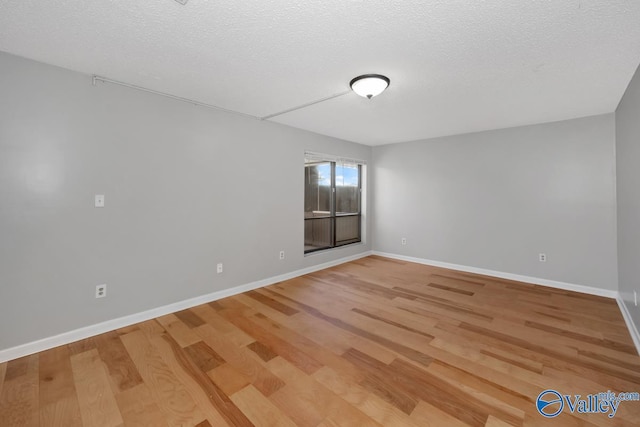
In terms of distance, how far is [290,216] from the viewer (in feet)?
14.2

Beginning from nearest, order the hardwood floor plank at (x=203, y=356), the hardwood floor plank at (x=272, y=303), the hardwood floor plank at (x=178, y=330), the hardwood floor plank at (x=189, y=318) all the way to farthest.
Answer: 1. the hardwood floor plank at (x=203, y=356)
2. the hardwood floor plank at (x=178, y=330)
3. the hardwood floor plank at (x=189, y=318)
4. the hardwood floor plank at (x=272, y=303)

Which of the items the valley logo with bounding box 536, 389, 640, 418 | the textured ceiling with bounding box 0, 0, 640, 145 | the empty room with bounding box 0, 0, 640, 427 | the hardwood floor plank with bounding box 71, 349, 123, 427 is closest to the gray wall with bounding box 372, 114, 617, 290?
the empty room with bounding box 0, 0, 640, 427

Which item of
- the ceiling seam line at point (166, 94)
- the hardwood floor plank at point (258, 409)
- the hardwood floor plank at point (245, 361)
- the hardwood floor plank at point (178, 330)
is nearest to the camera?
the hardwood floor plank at point (258, 409)

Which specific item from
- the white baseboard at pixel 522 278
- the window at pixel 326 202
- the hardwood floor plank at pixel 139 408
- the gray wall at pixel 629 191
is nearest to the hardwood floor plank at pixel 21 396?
the hardwood floor plank at pixel 139 408

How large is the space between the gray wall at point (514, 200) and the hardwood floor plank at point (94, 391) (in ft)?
16.2

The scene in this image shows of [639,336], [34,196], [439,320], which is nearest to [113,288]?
[34,196]

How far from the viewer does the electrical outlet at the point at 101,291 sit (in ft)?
8.40

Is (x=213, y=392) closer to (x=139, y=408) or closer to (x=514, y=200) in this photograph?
(x=139, y=408)

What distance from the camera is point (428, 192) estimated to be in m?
5.12

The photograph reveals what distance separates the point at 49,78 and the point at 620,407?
4.96m

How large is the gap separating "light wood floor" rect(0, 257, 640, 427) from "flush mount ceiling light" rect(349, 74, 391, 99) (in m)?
2.37

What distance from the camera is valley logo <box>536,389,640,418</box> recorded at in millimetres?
1626

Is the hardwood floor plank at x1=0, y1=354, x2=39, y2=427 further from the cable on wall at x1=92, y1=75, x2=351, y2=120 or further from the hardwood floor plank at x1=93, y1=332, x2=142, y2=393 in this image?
the cable on wall at x1=92, y1=75, x2=351, y2=120

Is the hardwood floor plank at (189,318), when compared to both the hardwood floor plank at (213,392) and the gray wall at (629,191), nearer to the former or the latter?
the hardwood floor plank at (213,392)
